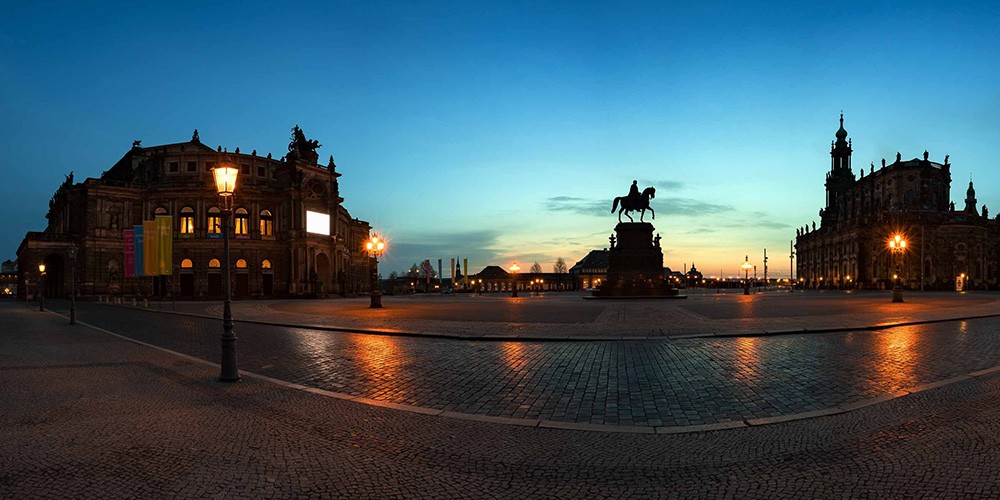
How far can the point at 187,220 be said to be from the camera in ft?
217

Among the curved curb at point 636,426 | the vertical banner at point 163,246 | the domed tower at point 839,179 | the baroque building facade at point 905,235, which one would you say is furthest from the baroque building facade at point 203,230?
the domed tower at point 839,179

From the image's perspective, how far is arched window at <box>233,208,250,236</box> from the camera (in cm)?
6706

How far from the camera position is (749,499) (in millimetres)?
4500

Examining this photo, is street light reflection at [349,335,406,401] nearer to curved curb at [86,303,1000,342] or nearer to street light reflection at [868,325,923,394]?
curved curb at [86,303,1000,342]

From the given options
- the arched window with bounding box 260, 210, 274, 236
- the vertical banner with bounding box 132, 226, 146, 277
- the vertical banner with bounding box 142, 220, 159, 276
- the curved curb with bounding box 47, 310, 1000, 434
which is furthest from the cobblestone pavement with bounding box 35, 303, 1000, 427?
the arched window with bounding box 260, 210, 274, 236

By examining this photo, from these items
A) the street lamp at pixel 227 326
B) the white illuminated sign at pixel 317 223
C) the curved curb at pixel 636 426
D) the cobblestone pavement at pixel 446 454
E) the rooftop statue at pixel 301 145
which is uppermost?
the rooftop statue at pixel 301 145

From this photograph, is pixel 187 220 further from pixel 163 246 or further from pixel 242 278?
pixel 163 246

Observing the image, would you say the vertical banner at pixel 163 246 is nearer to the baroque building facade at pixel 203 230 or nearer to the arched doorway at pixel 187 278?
the baroque building facade at pixel 203 230

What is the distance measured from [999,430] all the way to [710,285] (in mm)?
126226

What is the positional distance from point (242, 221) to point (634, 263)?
49.5 m

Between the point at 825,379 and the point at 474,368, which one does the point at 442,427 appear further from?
the point at 825,379

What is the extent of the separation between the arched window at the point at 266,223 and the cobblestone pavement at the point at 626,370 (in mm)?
55264

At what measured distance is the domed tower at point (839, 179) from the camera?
133 meters

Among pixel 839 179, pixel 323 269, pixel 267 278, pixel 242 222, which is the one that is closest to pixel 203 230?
pixel 242 222
